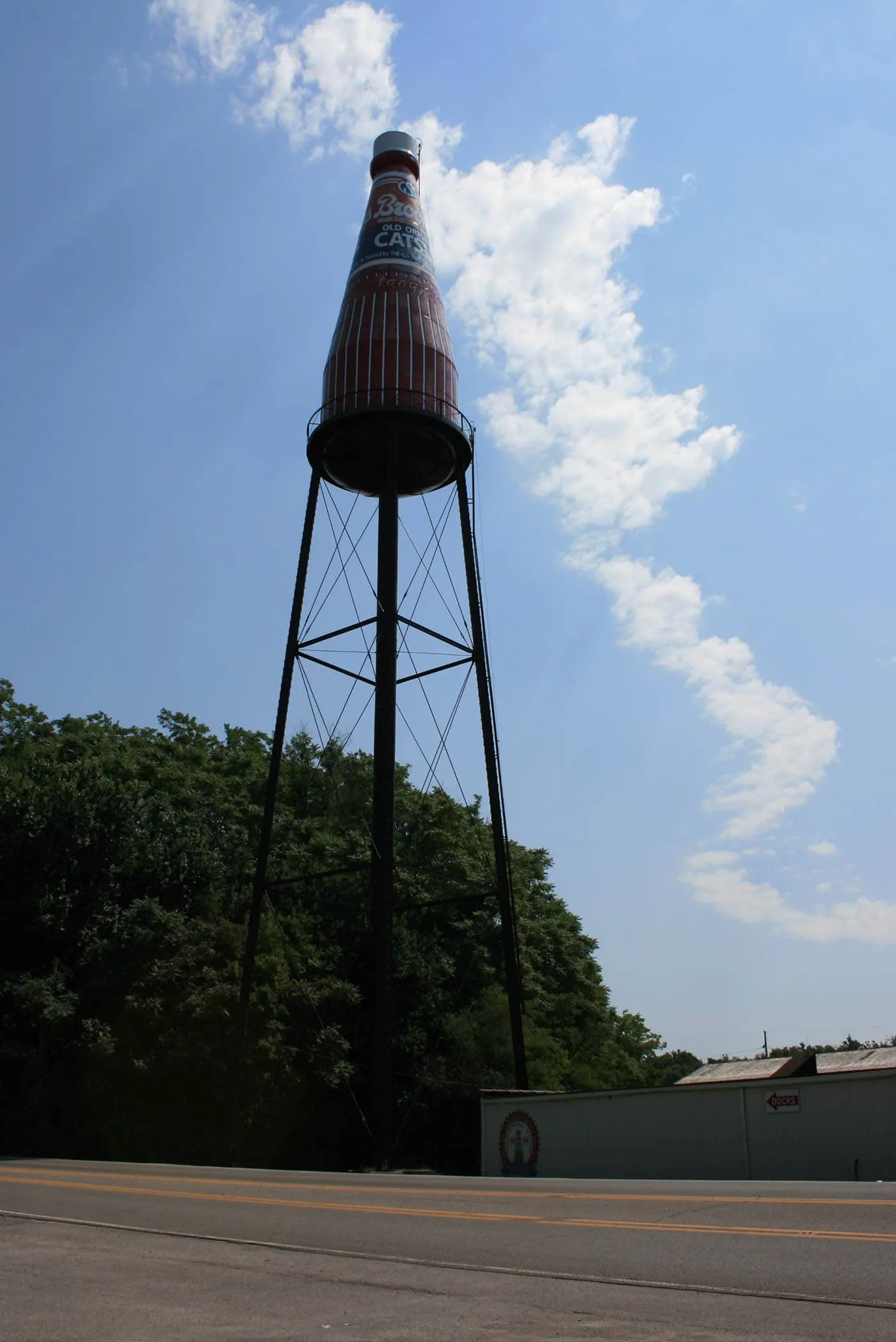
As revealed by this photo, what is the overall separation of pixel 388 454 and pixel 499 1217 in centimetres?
1868

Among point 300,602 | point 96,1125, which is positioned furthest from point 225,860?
point 300,602

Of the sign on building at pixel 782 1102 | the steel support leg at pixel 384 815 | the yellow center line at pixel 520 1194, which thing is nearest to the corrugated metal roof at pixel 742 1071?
the sign on building at pixel 782 1102

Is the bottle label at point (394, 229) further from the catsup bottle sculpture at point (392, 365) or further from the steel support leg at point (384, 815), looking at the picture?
the steel support leg at point (384, 815)

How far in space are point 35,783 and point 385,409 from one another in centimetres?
1732

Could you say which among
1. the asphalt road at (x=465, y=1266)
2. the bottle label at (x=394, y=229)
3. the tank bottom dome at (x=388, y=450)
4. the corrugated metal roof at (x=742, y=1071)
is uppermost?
the bottle label at (x=394, y=229)

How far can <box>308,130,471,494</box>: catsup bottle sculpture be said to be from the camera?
84.7 ft

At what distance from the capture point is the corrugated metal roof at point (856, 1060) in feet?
71.1

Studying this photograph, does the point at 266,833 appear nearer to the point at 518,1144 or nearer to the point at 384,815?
the point at 384,815

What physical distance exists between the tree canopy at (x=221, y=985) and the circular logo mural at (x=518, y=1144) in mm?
7396

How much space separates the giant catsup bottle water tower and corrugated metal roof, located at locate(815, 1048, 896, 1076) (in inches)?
243

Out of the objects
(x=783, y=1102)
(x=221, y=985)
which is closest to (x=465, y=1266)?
(x=783, y=1102)

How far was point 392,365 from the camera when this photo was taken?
25.9m

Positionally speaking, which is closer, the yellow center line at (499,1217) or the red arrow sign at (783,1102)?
the yellow center line at (499,1217)

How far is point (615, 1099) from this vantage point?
66.7ft
